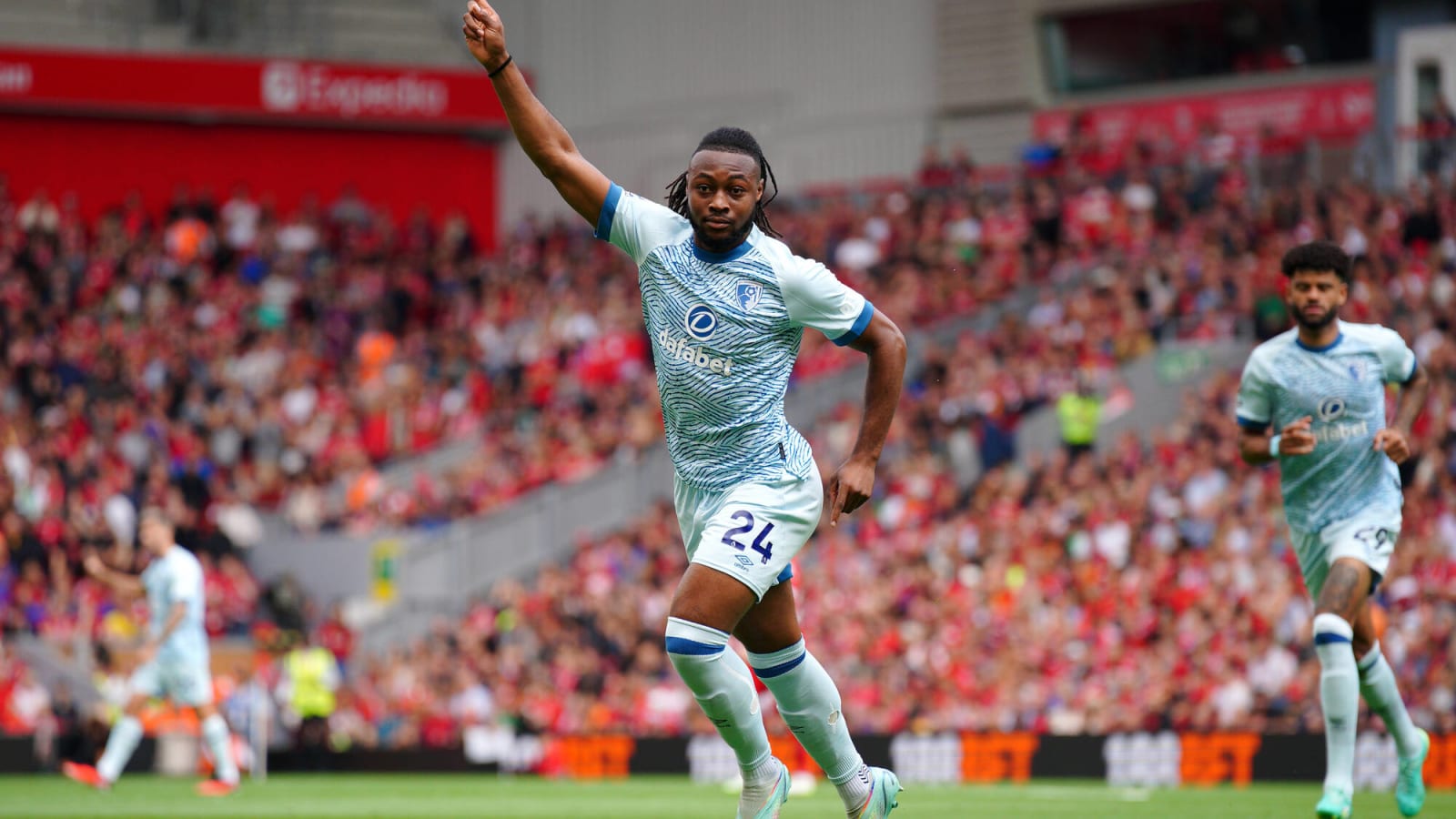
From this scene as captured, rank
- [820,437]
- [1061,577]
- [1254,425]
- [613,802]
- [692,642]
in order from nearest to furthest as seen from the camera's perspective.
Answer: [692,642], [1254,425], [613,802], [1061,577], [820,437]

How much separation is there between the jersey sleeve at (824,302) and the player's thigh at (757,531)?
0.64 m

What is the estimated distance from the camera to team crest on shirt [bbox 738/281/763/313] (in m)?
7.96

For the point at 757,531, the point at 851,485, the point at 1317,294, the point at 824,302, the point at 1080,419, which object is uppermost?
the point at 1317,294

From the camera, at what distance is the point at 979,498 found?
23.1 meters

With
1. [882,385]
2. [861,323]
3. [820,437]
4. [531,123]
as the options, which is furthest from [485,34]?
[820,437]

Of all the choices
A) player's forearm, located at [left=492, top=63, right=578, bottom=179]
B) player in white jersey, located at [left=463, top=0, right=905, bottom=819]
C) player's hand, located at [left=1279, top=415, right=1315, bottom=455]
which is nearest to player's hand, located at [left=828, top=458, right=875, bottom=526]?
player in white jersey, located at [left=463, top=0, right=905, bottom=819]

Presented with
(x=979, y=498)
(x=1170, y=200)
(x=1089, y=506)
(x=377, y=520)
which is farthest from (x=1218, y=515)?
(x=377, y=520)

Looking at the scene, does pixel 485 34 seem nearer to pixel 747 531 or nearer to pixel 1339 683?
pixel 747 531

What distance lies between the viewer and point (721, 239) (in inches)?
314

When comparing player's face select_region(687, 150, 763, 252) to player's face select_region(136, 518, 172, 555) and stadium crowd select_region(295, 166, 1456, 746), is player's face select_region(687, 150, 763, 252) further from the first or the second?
player's face select_region(136, 518, 172, 555)

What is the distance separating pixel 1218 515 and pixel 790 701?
1338 cm

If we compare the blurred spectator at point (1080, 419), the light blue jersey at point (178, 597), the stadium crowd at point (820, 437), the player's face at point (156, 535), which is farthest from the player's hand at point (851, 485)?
the blurred spectator at point (1080, 419)

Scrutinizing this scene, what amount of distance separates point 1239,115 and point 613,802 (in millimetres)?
18589

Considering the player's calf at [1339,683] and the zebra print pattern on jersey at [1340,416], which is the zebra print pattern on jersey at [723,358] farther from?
the zebra print pattern on jersey at [1340,416]
